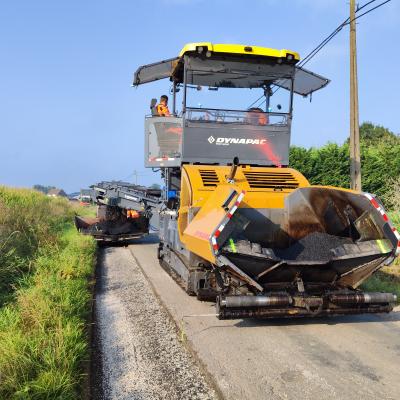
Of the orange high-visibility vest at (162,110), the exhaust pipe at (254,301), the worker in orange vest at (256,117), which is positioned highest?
the orange high-visibility vest at (162,110)

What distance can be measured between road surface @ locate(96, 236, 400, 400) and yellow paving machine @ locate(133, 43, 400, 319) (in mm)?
286

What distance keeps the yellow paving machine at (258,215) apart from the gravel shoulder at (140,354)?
2.13ft

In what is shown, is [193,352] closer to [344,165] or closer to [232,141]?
[232,141]

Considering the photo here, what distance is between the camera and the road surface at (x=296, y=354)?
3.48 meters

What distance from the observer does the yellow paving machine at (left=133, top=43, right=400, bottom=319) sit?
477 centimetres

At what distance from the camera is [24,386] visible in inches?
126

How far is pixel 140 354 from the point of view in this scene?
14.1ft

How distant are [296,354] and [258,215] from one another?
1.73 m

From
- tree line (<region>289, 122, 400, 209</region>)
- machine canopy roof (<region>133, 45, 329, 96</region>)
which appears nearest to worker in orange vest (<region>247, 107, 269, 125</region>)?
machine canopy roof (<region>133, 45, 329, 96</region>)

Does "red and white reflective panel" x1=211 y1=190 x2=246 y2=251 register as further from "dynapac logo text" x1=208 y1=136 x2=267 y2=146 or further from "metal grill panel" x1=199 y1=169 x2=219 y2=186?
"dynapac logo text" x1=208 y1=136 x2=267 y2=146

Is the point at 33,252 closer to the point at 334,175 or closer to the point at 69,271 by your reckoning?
the point at 69,271

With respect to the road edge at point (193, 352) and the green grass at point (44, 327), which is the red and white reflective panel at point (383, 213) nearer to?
the road edge at point (193, 352)

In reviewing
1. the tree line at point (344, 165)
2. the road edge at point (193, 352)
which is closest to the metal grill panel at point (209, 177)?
the road edge at point (193, 352)

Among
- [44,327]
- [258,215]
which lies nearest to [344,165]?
[258,215]
